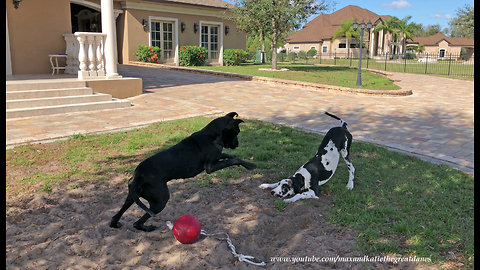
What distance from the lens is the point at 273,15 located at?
18938 mm

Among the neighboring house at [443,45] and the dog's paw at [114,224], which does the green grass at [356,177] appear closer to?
the dog's paw at [114,224]

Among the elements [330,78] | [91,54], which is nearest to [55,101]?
[91,54]

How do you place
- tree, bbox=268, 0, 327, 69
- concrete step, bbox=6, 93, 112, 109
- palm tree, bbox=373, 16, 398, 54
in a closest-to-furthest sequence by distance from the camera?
concrete step, bbox=6, 93, 112, 109, tree, bbox=268, 0, 327, 69, palm tree, bbox=373, 16, 398, 54

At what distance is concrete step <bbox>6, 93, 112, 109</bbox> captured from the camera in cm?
797

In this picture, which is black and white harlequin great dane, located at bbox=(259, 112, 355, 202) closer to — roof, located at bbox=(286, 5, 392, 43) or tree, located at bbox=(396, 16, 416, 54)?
roof, located at bbox=(286, 5, 392, 43)

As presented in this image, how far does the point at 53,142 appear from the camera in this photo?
6.04 metres

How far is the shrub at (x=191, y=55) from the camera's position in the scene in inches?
845

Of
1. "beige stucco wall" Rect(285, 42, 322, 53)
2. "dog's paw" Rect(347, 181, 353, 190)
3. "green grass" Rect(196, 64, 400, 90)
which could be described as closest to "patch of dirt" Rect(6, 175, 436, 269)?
"dog's paw" Rect(347, 181, 353, 190)

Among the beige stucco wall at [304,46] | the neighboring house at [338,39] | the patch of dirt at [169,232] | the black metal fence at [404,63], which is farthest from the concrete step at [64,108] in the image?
the beige stucco wall at [304,46]

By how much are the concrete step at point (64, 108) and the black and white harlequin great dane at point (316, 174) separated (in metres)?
5.76

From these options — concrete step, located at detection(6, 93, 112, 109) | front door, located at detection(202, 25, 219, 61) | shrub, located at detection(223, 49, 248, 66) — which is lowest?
concrete step, located at detection(6, 93, 112, 109)

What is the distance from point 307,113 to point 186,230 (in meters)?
6.60

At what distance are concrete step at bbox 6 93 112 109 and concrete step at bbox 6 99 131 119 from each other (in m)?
0.20

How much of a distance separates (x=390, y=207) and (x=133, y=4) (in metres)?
18.7
